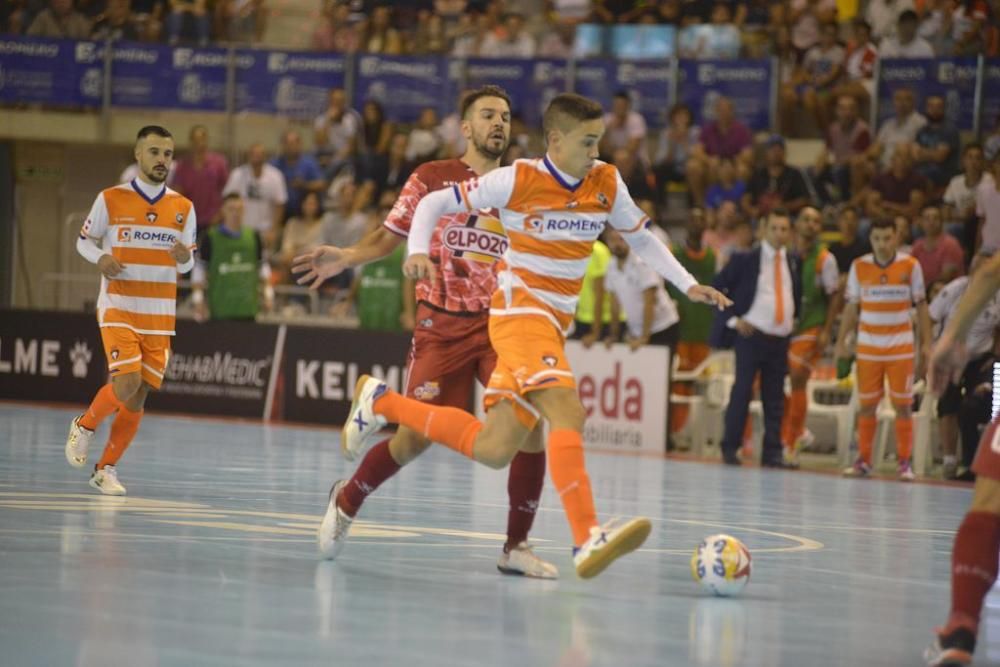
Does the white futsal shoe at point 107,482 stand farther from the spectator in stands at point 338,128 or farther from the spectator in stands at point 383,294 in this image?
the spectator in stands at point 338,128

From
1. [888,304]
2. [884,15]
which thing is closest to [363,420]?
[888,304]

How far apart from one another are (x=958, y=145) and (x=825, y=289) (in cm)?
323

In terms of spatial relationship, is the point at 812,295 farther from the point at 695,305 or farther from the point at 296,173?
the point at 296,173

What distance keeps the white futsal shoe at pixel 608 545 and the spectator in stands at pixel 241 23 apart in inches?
709

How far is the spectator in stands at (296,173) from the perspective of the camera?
68.1 feet

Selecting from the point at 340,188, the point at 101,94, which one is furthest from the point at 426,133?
the point at 101,94

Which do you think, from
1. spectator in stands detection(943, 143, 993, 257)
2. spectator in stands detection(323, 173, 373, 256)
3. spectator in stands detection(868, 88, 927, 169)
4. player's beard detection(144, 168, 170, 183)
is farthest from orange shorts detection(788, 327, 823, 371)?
player's beard detection(144, 168, 170, 183)

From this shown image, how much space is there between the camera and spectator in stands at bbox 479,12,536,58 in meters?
21.4

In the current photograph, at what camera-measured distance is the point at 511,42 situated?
2153cm

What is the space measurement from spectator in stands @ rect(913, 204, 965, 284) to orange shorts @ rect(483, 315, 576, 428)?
33.3 ft

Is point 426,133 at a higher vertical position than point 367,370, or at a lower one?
higher

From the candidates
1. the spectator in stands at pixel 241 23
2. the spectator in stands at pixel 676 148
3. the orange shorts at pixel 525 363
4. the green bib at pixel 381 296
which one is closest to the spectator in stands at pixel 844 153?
the spectator in stands at pixel 676 148

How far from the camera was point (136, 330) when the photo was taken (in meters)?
10.3

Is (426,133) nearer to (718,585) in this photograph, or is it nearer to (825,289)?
(825,289)
